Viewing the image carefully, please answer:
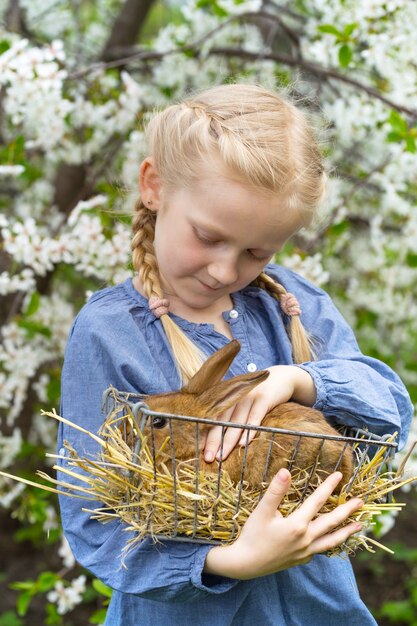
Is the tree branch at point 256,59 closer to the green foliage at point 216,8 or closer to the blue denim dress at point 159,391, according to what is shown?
the green foliage at point 216,8

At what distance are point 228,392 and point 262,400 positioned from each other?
0.39 feet

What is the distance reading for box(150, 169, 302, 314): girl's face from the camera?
2.17 meters

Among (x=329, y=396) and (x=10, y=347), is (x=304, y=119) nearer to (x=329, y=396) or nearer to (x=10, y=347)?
(x=329, y=396)

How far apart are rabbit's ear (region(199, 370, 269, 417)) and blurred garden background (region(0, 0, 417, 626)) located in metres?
1.54

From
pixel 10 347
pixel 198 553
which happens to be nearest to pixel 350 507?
pixel 198 553

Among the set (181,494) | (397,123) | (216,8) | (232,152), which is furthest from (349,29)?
(181,494)

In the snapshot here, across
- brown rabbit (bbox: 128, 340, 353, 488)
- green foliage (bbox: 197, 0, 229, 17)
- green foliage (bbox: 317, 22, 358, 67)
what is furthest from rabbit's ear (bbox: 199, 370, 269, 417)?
green foliage (bbox: 197, 0, 229, 17)

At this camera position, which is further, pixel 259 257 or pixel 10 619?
pixel 10 619

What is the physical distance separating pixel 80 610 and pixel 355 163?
10.4 feet

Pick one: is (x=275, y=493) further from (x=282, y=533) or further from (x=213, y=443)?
(x=213, y=443)

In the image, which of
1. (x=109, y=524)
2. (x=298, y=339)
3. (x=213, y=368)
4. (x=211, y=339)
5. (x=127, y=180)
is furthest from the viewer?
(x=127, y=180)

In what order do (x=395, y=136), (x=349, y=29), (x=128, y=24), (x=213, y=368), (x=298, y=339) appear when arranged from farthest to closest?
(x=128, y=24) → (x=349, y=29) → (x=395, y=136) → (x=298, y=339) → (x=213, y=368)

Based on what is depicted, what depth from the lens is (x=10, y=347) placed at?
4289 millimetres

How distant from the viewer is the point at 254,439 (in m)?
1.96
